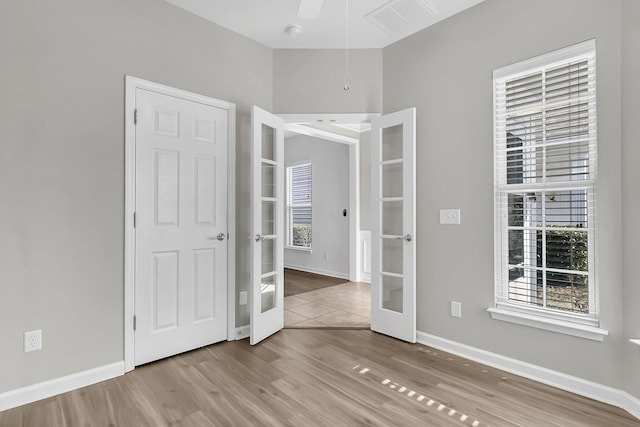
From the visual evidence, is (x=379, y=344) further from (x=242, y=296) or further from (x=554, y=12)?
(x=554, y=12)

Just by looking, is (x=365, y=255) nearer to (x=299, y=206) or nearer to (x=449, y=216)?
(x=299, y=206)

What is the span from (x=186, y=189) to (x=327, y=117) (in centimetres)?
157

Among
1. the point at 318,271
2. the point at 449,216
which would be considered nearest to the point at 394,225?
the point at 449,216

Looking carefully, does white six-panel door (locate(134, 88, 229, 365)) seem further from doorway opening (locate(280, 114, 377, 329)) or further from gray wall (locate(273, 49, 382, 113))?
doorway opening (locate(280, 114, 377, 329))

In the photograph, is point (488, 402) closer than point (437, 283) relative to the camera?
Yes

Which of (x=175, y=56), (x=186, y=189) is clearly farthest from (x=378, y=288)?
(x=175, y=56)

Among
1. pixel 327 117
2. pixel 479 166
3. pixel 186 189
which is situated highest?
pixel 327 117

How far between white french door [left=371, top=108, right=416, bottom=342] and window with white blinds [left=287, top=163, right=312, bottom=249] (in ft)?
11.9

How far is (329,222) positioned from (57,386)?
4765mm

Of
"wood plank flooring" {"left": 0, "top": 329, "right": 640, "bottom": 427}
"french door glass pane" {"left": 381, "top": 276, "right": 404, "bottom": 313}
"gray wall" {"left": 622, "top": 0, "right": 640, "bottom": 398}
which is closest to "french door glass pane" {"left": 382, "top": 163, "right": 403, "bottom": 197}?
"french door glass pane" {"left": 381, "top": 276, "right": 404, "bottom": 313}

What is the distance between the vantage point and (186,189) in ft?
9.35

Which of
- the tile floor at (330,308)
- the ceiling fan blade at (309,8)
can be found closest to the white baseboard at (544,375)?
the tile floor at (330,308)

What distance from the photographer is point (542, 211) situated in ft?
8.07

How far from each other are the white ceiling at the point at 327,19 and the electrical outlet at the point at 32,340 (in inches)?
103
